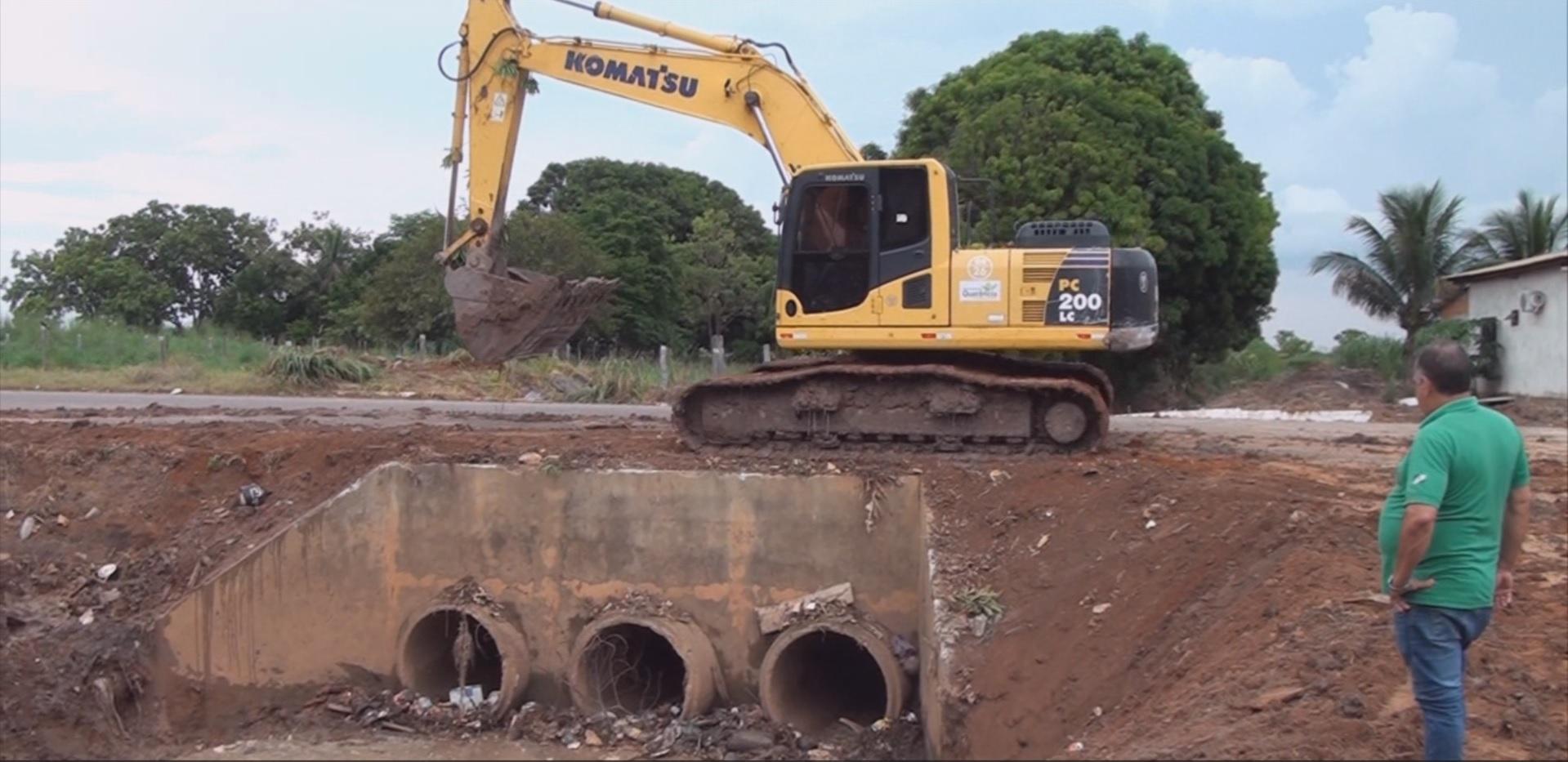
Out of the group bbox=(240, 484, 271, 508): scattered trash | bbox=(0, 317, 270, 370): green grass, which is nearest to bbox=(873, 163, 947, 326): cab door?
bbox=(240, 484, 271, 508): scattered trash

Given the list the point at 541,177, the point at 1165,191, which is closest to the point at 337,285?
the point at 541,177

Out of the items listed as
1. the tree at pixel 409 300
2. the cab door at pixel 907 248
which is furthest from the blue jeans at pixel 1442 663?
the tree at pixel 409 300

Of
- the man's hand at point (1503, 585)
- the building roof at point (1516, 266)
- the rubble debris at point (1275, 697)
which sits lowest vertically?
the rubble debris at point (1275, 697)

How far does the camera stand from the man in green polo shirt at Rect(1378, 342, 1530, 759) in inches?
186

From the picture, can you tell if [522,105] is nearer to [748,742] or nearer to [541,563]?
[541,563]

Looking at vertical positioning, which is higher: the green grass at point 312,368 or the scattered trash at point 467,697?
the green grass at point 312,368

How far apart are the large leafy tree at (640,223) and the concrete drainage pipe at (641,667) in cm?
1758

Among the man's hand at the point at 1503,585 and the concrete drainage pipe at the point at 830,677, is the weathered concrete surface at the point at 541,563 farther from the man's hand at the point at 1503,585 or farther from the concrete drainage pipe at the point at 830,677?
the man's hand at the point at 1503,585

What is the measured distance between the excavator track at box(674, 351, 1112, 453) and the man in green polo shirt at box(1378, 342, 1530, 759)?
5.32 metres

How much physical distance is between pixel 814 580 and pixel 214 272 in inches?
1481

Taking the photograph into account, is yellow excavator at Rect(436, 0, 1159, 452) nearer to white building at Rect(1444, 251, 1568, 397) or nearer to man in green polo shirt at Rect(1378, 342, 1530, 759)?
man in green polo shirt at Rect(1378, 342, 1530, 759)

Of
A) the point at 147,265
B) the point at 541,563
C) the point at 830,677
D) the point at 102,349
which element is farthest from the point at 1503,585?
the point at 147,265

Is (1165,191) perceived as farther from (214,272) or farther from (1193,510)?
(214,272)

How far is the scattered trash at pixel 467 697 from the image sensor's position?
10.7 metres
